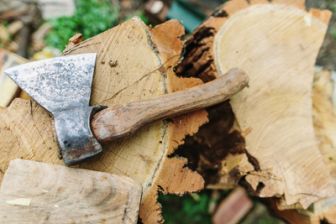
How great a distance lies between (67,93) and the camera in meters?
1.70

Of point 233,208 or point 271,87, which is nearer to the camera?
point 271,87

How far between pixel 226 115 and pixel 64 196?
80 centimetres

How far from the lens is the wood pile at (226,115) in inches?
68.7

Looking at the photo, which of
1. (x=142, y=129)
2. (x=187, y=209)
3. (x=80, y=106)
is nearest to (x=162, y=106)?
(x=142, y=129)

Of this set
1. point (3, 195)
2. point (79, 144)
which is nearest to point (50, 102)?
point (79, 144)

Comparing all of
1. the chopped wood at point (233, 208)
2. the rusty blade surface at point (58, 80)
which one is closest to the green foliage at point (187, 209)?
the chopped wood at point (233, 208)

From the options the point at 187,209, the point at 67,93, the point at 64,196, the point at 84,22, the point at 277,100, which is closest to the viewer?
the point at 64,196

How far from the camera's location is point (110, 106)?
1752 millimetres

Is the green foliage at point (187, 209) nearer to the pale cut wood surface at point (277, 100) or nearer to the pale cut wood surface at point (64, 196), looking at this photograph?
the pale cut wood surface at point (277, 100)

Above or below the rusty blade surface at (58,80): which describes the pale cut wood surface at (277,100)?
below

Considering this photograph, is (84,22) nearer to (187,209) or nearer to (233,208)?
(187,209)

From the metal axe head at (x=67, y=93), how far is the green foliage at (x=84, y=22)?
116 cm

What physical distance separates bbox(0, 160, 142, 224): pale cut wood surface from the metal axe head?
0.08 meters

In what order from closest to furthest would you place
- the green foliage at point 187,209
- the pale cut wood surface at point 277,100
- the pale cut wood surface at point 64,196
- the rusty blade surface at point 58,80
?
the pale cut wood surface at point 64,196
the rusty blade surface at point 58,80
the pale cut wood surface at point 277,100
the green foliage at point 187,209
